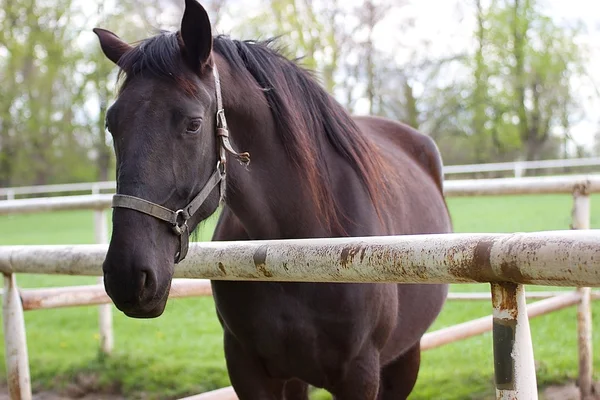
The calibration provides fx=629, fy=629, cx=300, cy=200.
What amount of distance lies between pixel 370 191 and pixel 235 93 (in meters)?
0.66

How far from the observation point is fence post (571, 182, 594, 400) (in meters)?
3.80

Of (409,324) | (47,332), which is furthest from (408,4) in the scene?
(409,324)

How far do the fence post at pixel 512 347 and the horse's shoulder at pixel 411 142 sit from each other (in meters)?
2.47

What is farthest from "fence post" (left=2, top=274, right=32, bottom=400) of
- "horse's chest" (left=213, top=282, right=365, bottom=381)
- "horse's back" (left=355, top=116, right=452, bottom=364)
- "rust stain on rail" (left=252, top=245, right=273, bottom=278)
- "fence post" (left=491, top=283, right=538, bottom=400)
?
"fence post" (left=491, top=283, right=538, bottom=400)

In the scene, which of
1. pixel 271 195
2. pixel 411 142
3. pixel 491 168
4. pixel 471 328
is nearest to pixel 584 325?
pixel 471 328

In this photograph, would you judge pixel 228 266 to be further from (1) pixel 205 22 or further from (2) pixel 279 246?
(1) pixel 205 22

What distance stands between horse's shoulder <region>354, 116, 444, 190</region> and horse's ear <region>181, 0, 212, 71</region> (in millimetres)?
1862

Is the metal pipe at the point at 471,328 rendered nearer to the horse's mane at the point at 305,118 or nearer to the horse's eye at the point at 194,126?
the horse's mane at the point at 305,118

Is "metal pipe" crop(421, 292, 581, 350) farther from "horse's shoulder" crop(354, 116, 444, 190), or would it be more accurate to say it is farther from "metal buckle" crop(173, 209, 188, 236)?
"metal buckle" crop(173, 209, 188, 236)

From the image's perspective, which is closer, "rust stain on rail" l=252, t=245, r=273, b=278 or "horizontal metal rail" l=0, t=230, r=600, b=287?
"horizontal metal rail" l=0, t=230, r=600, b=287

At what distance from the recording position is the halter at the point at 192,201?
67.7 inches

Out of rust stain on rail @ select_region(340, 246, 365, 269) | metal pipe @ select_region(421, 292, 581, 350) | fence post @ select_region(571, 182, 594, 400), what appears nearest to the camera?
rust stain on rail @ select_region(340, 246, 365, 269)

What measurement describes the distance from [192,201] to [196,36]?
0.52 meters

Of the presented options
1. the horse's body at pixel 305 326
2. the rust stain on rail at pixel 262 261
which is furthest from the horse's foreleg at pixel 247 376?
the rust stain on rail at pixel 262 261
